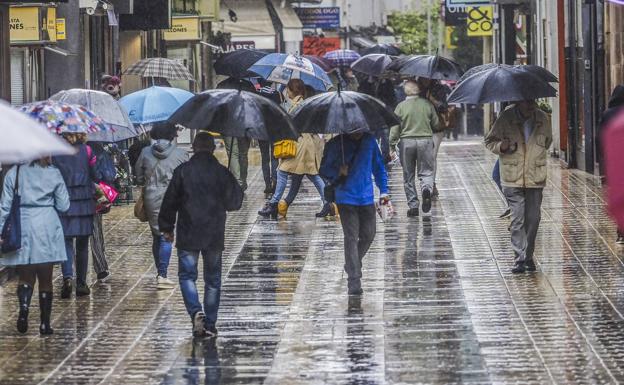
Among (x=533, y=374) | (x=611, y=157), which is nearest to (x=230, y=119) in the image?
(x=533, y=374)

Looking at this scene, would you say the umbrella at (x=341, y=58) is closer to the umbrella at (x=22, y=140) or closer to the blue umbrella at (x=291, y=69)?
the blue umbrella at (x=291, y=69)

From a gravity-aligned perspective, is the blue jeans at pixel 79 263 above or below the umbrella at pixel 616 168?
below

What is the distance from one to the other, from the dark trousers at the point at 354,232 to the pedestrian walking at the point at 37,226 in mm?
2704

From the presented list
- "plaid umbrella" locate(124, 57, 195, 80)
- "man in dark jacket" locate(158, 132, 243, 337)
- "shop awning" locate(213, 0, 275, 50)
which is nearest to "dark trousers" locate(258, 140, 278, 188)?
"plaid umbrella" locate(124, 57, 195, 80)

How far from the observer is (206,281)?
11.4 m

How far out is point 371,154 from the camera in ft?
44.0

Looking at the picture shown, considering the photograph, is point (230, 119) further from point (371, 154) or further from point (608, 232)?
point (608, 232)

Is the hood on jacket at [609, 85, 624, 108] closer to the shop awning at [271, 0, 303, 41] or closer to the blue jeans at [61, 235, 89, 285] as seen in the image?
the blue jeans at [61, 235, 89, 285]

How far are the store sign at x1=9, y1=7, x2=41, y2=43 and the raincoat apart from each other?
8849mm

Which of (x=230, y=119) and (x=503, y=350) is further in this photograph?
(x=230, y=119)

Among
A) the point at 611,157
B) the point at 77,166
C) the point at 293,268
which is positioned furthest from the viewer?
the point at 293,268

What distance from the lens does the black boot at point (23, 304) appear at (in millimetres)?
11680

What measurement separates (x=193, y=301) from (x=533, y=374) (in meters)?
2.89

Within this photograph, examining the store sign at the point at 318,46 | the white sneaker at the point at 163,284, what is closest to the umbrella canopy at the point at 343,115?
the white sneaker at the point at 163,284
